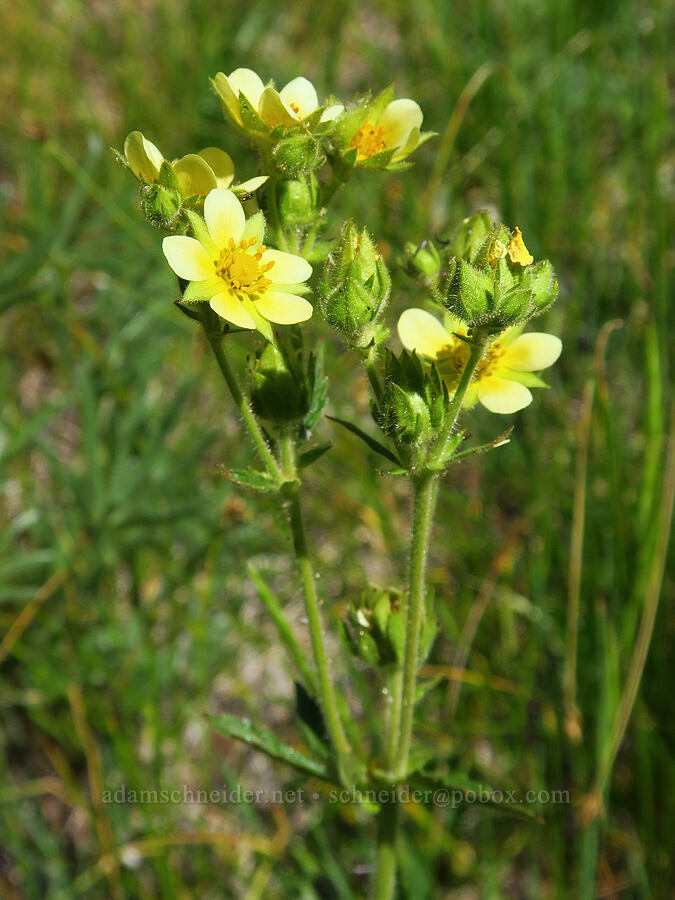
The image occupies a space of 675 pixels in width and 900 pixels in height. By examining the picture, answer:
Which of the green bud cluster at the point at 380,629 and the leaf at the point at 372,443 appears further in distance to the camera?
the green bud cluster at the point at 380,629

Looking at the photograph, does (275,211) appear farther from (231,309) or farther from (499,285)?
(499,285)

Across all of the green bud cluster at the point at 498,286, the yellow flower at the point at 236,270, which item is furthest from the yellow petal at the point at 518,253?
the yellow flower at the point at 236,270

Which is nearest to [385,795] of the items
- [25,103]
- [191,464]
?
[191,464]

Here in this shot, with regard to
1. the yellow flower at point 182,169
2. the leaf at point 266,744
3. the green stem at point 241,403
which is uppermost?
the yellow flower at point 182,169

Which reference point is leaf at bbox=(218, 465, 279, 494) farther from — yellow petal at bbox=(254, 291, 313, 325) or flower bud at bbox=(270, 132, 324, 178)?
flower bud at bbox=(270, 132, 324, 178)

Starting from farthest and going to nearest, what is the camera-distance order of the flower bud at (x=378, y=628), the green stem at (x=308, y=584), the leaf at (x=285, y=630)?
the leaf at (x=285, y=630) → the flower bud at (x=378, y=628) → the green stem at (x=308, y=584)

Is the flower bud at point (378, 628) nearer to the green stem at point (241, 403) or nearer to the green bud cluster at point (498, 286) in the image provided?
the green stem at point (241, 403)
